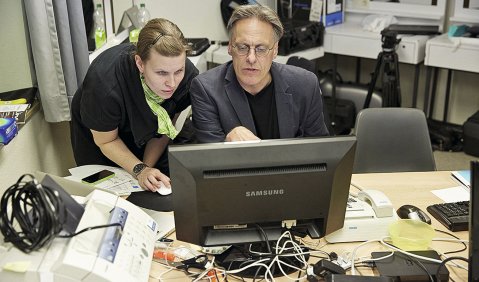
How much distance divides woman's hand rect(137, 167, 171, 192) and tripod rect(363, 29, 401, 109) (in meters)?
2.49

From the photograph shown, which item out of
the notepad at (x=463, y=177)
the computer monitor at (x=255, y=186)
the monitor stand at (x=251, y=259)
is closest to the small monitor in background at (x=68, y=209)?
the computer monitor at (x=255, y=186)

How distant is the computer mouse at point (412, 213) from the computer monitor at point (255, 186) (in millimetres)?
322

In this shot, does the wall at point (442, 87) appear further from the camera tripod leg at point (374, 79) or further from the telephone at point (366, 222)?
the telephone at point (366, 222)

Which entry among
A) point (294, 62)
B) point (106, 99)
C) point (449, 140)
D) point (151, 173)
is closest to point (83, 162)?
point (106, 99)

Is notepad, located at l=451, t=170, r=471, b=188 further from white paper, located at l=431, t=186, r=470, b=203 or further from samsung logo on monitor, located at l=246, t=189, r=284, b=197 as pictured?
samsung logo on monitor, located at l=246, t=189, r=284, b=197

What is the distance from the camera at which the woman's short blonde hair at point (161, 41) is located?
1.81 meters

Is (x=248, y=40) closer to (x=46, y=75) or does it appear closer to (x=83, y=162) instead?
(x=83, y=162)

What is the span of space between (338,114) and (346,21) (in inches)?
37.8

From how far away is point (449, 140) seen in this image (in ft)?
12.9

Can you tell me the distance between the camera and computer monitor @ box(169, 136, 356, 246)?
126 centimetres

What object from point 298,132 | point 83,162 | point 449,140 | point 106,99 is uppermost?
point 106,99

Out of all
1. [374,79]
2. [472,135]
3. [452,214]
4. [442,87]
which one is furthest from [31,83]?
[442,87]

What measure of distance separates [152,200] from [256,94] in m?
0.60

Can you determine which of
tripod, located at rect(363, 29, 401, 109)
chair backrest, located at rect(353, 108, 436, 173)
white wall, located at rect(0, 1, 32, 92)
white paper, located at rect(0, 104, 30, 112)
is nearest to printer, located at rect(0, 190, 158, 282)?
white paper, located at rect(0, 104, 30, 112)
